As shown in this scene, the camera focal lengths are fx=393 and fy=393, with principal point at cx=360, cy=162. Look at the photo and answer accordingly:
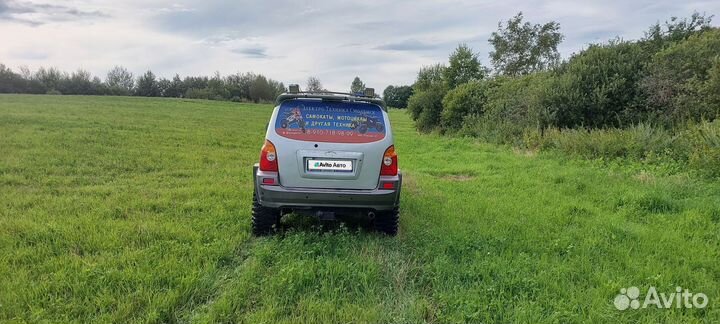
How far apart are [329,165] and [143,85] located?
72635 mm

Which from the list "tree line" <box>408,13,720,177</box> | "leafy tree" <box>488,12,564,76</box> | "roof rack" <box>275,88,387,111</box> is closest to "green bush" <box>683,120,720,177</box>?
"tree line" <box>408,13,720,177</box>

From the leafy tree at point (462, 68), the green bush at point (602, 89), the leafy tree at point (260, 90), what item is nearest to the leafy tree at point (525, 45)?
the leafy tree at point (462, 68)

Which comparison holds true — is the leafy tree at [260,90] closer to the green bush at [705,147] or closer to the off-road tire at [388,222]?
the green bush at [705,147]

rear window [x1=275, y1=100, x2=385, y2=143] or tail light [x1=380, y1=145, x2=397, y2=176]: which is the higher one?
rear window [x1=275, y1=100, x2=385, y2=143]

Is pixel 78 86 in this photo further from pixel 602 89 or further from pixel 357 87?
pixel 602 89

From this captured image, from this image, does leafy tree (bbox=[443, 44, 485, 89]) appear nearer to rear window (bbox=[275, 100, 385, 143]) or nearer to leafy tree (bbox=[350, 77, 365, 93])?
leafy tree (bbox=[350, 77, 365, 93])

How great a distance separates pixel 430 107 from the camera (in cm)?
2298

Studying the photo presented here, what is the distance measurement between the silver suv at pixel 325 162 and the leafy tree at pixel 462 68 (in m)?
21.3

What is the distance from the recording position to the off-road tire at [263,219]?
4477mm

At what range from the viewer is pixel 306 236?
4.38m

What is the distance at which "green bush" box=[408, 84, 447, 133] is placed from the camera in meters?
22.8

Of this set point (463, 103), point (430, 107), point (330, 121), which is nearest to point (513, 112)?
point (463, 103)

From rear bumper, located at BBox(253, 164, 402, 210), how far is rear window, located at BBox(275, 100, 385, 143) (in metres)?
0.54

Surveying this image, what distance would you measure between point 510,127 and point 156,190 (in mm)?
11754
